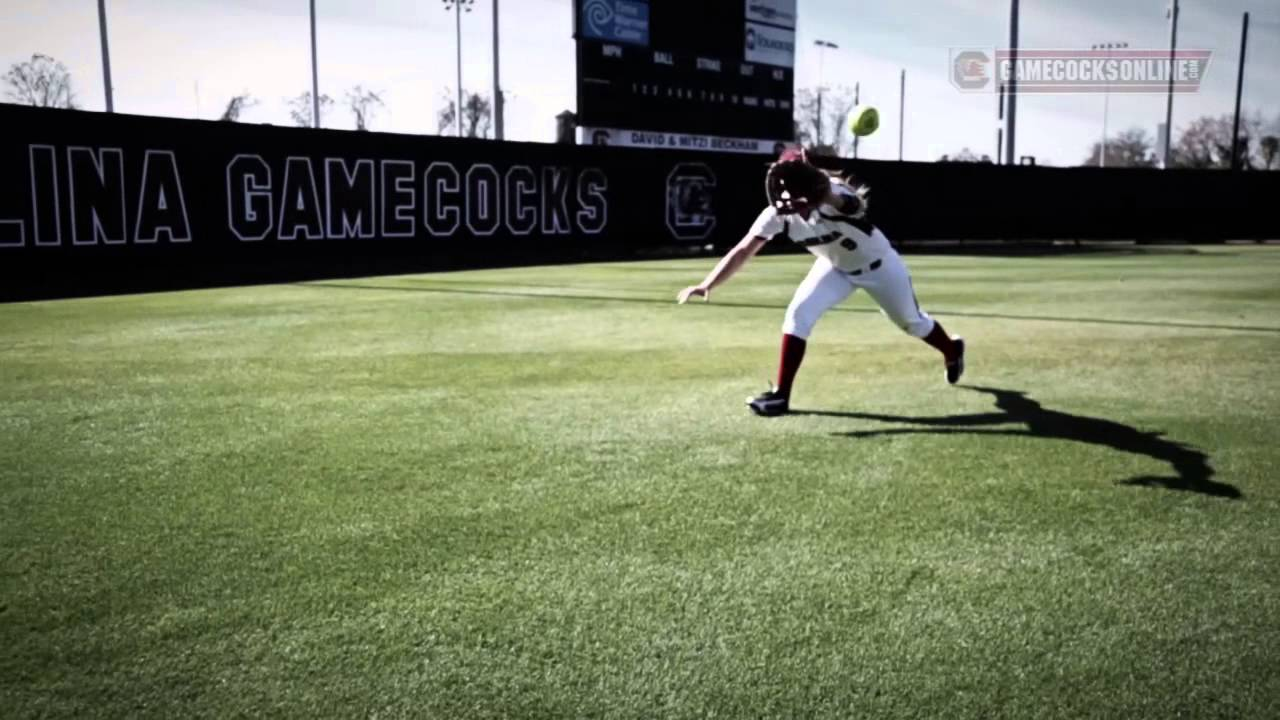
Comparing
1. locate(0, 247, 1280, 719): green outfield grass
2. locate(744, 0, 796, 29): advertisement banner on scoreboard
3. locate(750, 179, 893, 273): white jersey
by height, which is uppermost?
locate(744, 0, 796, 29): advertisement banner on scoreboard

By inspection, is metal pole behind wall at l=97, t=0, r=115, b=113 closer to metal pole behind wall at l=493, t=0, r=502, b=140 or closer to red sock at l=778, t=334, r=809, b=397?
metal pole behind wall at l=493, t=0, r=502, b=140

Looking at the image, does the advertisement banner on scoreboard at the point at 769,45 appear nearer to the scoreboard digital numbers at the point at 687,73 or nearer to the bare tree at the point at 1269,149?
the scoreboard digital numbers at the point at 687,73

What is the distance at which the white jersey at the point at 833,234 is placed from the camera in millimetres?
6004

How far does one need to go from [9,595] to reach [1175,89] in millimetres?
55295

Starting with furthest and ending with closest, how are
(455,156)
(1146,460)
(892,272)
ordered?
1. (455,156)
2. (892,272)
3. (1146,460)

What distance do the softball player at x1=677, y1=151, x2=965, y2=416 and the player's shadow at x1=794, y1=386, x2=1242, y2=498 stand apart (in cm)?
47

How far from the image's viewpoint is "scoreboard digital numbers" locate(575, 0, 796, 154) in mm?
23922

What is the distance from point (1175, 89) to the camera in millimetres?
48688

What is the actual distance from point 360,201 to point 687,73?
1092 centimetres

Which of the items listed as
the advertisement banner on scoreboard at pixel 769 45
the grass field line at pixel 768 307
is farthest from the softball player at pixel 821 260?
the advertisement banner on scoreboard at pixel 769 45

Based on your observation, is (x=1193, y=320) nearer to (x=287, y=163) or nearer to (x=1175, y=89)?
(x=287, y=163)

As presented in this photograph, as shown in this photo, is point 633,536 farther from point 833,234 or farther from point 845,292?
point 845,292

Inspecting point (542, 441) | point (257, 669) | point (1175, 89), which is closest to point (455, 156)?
point (542, 441)

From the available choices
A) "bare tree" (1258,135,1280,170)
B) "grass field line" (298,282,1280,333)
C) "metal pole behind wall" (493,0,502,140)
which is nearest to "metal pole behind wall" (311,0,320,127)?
"metal pole behind wall" (493,0,502,140)
